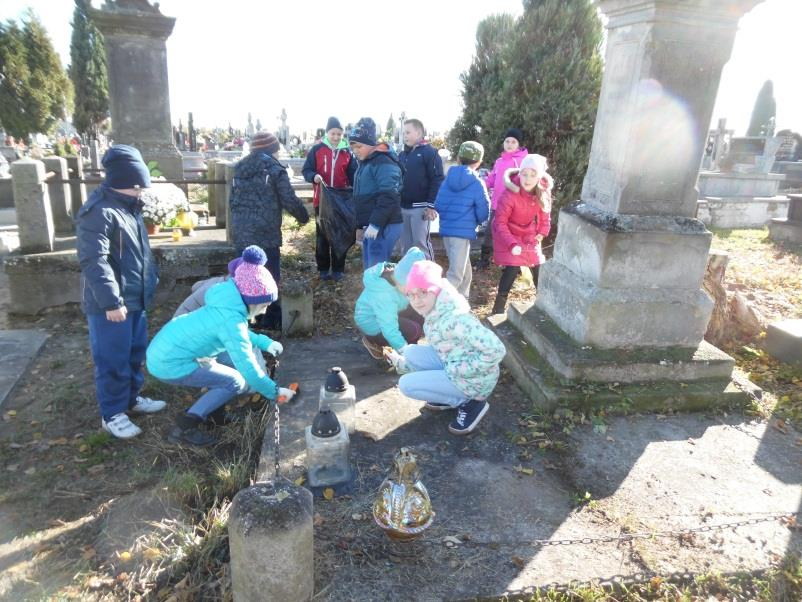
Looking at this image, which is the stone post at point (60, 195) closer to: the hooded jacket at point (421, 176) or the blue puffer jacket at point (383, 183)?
the blue puffer jacket at point (383, 183)

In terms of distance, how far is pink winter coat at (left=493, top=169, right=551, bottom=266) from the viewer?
5117 mm

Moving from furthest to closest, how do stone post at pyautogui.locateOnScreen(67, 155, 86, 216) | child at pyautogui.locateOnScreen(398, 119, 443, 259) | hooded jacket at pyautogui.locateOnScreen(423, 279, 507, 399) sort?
stone post at pyautogui.locateOnScreen(67, 155, 86, 216)
child at pyautogui.locateOnScreen(398, 119, 443, 259)
hooded jacket at pyautogui.locateOnScreen(423, 279, 507, 399)

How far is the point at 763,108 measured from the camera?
33.2 meters

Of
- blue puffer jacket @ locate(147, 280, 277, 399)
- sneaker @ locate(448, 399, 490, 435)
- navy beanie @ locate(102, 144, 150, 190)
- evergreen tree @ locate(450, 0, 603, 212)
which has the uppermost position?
evergreen tree @ locate(450, 0, 603, 212)

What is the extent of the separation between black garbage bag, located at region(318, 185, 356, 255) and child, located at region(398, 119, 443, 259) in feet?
2.08

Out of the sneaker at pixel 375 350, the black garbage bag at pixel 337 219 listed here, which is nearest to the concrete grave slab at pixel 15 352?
the sneaker at pixel 375 350

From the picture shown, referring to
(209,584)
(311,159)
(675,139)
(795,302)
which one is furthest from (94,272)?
(795,302)

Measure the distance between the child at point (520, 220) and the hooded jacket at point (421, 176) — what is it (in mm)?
886

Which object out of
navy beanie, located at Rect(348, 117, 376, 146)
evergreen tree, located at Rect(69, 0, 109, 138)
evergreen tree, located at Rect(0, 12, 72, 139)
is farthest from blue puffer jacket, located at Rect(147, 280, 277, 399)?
evergreen tree, located at Rect(69, 0, 109, 138)

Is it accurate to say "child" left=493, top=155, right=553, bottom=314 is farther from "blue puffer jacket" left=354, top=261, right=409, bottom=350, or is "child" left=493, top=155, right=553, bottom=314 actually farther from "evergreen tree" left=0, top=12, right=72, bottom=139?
"evergreen tree" left=0, top=12, right=72, bottom=139

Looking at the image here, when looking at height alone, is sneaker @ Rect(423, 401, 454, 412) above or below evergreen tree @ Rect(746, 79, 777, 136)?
below

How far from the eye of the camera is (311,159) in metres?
6.18

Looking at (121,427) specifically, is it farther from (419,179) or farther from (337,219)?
(419,179)

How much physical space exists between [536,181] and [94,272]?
368cm
